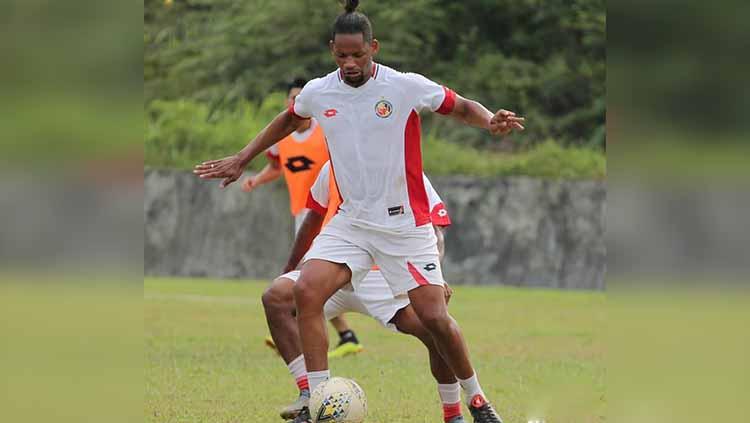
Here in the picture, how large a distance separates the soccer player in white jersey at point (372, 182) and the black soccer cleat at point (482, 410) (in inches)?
4.2

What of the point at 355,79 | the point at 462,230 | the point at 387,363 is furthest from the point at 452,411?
the point at 462,230

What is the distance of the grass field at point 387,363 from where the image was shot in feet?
30.3

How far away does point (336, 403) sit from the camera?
7355 mm

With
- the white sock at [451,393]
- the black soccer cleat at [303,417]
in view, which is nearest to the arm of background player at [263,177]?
the black soccer cleat at [303,417]

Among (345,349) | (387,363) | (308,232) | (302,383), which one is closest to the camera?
(302,383)

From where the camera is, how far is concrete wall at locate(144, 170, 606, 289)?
23.0m

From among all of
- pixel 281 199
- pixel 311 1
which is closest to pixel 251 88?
pixel 311 1

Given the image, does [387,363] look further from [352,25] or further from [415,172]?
[352,25]

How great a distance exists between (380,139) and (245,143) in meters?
19.5

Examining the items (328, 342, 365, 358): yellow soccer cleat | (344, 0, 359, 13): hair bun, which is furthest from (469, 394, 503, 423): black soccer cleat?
(328, 342, 365, 358): yellow soccer cleat
